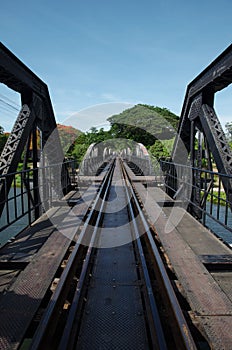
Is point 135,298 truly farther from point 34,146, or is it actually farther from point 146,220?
point 34,146

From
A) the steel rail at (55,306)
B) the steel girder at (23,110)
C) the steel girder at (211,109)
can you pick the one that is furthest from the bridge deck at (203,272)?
the steel girder at (23,110)

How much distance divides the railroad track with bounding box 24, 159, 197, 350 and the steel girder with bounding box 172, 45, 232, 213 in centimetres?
183

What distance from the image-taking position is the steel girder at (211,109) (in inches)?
178

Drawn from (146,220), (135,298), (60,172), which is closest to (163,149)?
(60,172)

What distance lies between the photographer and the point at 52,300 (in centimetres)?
264

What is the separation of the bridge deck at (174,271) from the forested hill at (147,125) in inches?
1855

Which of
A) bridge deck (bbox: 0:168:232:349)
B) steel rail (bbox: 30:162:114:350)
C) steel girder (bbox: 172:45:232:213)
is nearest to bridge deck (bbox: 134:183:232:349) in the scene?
bridge deck (bbox: 0:168:232:349)

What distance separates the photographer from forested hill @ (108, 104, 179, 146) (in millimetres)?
53688

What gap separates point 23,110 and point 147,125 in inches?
2185

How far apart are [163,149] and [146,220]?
873 inches

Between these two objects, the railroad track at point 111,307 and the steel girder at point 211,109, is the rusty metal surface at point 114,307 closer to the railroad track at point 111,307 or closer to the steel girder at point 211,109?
the railroad track at point 111,307

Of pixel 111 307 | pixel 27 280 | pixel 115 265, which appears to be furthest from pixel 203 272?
pixel 27 280

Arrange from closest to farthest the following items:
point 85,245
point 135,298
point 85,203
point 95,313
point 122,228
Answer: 1. point 95,313
2. point 135,298
3. point 85,245
4. point 122,228
5. point 85,203

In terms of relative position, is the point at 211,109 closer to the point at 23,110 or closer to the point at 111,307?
the point at 23,110
